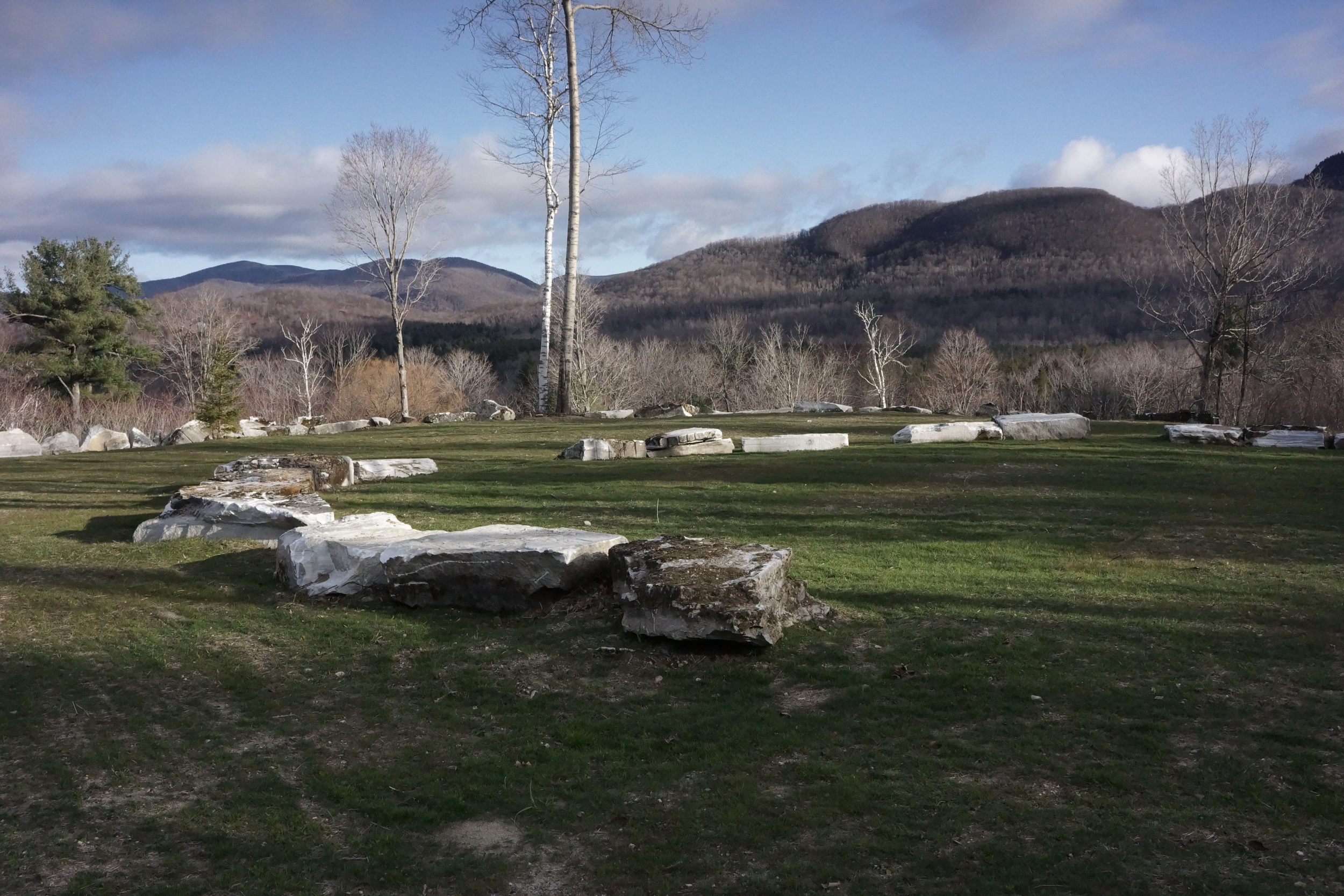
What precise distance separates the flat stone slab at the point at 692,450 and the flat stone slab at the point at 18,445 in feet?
53.3

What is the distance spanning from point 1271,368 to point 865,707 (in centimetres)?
3401

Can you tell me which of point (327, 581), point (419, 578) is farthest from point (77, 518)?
point (419, 578)

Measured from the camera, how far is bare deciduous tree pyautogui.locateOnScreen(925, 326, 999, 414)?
61.5 metres

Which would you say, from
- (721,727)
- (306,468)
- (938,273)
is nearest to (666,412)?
(306,468)

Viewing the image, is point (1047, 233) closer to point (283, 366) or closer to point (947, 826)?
point (283, 366)

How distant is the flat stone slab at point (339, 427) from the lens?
83.4 ft

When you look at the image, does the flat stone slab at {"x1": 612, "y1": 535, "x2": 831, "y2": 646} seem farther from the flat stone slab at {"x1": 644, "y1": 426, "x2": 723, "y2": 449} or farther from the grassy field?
the flat stone slab at {"x1": 644, "y1": 426, "x2": 723, "y2": 449}

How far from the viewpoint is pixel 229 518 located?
34.4ft

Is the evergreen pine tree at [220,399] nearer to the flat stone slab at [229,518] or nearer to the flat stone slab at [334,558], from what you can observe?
the flat stone slab at [229,518]

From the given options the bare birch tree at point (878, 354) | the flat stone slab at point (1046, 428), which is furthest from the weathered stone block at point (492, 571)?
the bare birch tree at point (878, 354)

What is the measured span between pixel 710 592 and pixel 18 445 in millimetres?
23863

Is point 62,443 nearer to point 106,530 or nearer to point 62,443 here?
point 62,443

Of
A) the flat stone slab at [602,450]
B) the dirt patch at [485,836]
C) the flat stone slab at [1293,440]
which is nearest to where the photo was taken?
the dirt patch at [485,836]

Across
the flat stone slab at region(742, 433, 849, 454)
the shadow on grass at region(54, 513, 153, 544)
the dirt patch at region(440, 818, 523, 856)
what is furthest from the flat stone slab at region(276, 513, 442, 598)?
the flat stone slab at region(742, 433, 849, 454)
